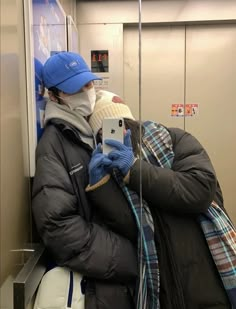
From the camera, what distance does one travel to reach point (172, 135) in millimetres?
1175

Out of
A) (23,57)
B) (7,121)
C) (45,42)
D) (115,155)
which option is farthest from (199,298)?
(45,42)

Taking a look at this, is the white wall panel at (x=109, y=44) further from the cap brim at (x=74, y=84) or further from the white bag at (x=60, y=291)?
the white bag at (x=60, y=291)

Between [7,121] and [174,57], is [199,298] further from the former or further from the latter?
[174,57]

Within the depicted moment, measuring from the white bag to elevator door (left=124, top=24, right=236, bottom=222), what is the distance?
1.78 metres

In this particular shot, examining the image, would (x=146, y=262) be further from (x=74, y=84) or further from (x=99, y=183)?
(x=74, y=84)

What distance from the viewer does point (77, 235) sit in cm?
96

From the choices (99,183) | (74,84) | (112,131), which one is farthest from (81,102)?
(99,183)

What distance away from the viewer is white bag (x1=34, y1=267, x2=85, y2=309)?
3.13 ft

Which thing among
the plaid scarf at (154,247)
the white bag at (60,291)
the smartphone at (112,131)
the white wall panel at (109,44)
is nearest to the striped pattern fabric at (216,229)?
the plaid scarf at (154,247)

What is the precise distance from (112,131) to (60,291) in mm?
483

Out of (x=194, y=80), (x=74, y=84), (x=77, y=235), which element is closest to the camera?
(x=77, y=235)

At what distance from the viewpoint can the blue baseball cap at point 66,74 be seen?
1157mm

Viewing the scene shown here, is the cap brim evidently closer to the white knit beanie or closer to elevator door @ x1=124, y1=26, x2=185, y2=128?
the white knit beanie

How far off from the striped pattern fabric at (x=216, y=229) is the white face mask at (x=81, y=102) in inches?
9.0
